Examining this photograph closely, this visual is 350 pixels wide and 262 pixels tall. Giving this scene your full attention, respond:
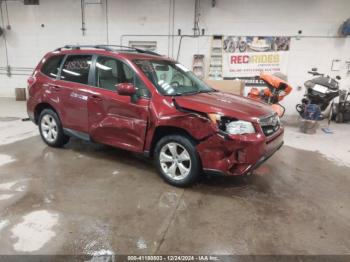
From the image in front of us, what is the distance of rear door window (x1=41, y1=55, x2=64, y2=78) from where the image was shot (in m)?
3.94

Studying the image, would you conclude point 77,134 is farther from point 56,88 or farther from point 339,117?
point 339,117

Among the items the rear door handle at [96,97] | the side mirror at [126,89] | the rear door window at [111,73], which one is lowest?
the rear door handle at [96,97]

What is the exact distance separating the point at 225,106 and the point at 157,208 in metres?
1.25

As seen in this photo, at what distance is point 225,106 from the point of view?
2855 millimetres

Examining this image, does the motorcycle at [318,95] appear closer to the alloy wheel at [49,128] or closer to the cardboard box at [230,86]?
the cardboard box at [230,86]

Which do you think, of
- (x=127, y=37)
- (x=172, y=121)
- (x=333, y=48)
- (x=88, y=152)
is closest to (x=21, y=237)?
(x=172, y=121)

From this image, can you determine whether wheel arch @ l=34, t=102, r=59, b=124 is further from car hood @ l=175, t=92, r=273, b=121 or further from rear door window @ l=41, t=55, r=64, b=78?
car hood @ l=175, t=92, r=273, b=121

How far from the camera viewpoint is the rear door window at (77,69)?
11.8ft

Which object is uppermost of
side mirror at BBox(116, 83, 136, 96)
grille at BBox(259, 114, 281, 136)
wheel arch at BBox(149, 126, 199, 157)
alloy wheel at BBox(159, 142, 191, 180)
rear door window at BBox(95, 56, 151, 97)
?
rear door window at BBox(95, 56, 151, 97)

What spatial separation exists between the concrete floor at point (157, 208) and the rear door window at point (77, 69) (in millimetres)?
1100

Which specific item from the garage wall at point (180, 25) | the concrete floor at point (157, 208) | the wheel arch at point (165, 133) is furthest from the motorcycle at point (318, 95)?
the wheel arch at point (165, 133)

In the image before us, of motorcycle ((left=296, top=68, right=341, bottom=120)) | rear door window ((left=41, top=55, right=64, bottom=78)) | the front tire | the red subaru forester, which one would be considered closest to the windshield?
the red subaru forester

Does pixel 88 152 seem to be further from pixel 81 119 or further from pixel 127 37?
pixel 127 37

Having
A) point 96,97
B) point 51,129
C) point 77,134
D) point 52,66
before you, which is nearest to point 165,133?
point 96,97
